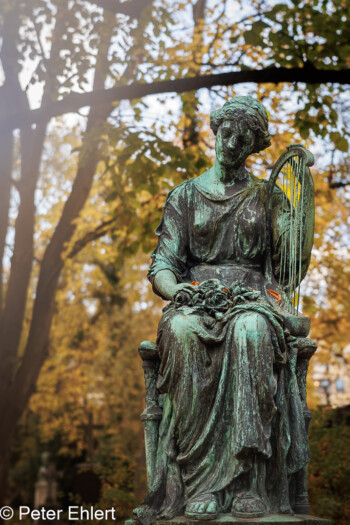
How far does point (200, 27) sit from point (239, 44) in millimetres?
792

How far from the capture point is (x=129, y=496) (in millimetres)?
12250

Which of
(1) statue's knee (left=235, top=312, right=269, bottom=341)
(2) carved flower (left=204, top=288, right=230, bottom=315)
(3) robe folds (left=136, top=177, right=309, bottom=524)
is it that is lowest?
(3) robe folds (left=136, top=177, right=309, bottom=524)

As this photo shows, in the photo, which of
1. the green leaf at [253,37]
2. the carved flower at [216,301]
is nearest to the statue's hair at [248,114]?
the carved flower at [216,301]

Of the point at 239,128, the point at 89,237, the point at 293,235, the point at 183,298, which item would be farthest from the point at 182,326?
the point at 89,237

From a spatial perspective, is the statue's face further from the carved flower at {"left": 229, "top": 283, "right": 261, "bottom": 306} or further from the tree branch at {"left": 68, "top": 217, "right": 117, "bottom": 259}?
the tree branch at {"left": 68, "top": 217, "right": 117, "bottom": 259}

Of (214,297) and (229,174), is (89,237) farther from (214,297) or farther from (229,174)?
(214,297)

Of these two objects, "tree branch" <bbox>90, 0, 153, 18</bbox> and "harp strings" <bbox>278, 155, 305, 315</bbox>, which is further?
"tree branch" <bbox>90, 0, 153, 18</bbox>

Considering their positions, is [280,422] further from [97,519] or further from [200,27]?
[200,27]

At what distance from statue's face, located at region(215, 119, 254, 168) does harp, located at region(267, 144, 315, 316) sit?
0.80 ft

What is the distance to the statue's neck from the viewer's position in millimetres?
5285

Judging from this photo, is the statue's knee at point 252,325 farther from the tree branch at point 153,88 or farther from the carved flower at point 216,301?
the tree branch at point 153,88

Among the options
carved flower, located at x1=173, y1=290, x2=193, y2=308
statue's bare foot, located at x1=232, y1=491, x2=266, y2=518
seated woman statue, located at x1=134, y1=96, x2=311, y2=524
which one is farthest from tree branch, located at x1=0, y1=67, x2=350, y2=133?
statue's bare foot, located at x1=232, y1=491, x2=266, y2=518

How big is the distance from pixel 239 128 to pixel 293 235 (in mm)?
763

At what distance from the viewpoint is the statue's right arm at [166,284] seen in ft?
15.7
